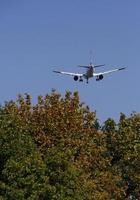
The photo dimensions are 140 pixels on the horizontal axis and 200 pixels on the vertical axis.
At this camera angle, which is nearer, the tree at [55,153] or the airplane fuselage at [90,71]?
the tree at [55,153]

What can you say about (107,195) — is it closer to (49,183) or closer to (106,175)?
(106,175)

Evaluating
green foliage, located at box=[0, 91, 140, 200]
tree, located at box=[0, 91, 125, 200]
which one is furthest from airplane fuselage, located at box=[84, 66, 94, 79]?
tree, located at box=[0, 91, 125, 200]

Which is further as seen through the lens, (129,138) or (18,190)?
(129,138)

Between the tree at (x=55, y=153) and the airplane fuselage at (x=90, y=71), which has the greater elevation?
the airplane fuselage at (x=90, y=71)

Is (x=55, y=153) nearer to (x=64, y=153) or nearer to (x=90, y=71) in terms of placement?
(x=64, y=153)

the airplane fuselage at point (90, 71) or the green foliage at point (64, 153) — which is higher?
the airplane fuselage at point (90, 71)

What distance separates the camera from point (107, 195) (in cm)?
6812

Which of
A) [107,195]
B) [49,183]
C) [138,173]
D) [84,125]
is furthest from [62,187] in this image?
[138,173]

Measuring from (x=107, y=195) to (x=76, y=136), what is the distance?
6104mm

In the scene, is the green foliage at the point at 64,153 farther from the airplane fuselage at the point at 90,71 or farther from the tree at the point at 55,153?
the airplane fuselage at the point at 90,71

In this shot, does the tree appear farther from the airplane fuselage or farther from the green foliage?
the airplane fuselage

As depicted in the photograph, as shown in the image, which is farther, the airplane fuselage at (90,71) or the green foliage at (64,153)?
the airplane fuselage at (90,71)

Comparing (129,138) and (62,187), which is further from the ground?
(129,138)

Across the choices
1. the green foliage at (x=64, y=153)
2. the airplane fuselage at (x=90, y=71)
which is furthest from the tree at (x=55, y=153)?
the airplane fuselage at (x=90, y=71)
